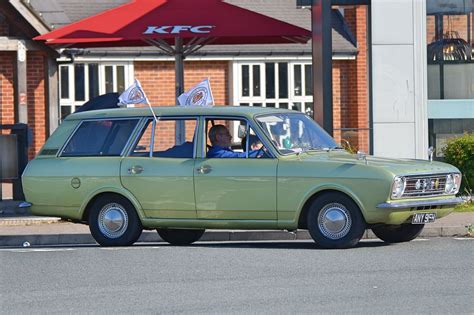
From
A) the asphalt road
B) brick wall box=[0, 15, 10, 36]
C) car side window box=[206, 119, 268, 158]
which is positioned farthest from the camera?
brick wall box=[0, 15, 10, 36]

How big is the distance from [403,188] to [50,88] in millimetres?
12288

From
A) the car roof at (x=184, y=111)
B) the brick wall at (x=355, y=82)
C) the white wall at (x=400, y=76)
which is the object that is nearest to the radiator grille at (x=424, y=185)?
the car roof at (x=184, y=111)

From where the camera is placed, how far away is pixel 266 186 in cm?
1339

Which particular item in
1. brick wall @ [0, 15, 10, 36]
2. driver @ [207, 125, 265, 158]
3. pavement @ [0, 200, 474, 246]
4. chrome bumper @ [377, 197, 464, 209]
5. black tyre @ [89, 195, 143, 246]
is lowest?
pavement @ [0, 200, 474, 246]

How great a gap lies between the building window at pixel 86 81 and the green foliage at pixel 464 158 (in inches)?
396

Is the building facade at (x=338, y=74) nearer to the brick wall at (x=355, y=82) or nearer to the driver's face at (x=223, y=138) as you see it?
the brick wall at (x=355, y=82)

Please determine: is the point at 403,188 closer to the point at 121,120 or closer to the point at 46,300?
the point at 121,120

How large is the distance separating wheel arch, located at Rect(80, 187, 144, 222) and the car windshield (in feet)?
5.34

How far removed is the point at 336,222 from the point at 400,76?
768 centimetres

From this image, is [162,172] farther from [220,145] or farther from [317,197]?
[317,197]

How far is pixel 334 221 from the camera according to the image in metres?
13.1

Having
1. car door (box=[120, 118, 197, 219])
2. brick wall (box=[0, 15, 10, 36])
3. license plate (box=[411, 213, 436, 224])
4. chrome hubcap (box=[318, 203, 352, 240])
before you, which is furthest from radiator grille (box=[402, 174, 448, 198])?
brick wall (box=[0, 15, 10, 36])

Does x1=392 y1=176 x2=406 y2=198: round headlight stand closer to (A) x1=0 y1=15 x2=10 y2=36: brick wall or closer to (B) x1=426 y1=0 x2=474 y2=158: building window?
(B) x1=426 y1=0 x2=474 y2=158: building window

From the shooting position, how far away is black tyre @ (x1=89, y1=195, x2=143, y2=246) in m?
14.0
